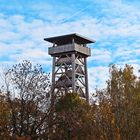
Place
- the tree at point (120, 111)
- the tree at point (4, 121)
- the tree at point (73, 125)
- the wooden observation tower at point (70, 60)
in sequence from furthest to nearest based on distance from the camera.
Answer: the wooden observation tower at point (70, 60)
the tree at point (73, 125)
the tree at point (4, 121)
the tree at point (120, 111)

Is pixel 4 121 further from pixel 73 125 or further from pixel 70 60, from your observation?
pixel 70 60

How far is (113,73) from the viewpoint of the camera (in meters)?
44.5

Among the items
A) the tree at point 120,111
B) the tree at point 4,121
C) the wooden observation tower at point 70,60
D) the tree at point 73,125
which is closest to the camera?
the tree at point 120,111

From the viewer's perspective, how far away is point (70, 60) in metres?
76.7

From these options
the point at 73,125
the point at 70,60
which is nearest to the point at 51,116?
the point at 73,125

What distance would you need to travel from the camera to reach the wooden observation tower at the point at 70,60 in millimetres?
75750

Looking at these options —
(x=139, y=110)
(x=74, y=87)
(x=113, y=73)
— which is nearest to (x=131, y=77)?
(x=113, y=73)

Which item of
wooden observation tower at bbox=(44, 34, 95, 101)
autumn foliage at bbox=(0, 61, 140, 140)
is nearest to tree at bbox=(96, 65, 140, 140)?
autumn foliage at bbox=(0, 61, 140, 140)

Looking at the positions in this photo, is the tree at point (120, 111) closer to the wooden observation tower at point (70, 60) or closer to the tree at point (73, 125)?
the tree at point (73, 125)

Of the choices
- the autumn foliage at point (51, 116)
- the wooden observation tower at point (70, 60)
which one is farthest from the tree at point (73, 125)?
the wooden observation tower at point (70, 60)

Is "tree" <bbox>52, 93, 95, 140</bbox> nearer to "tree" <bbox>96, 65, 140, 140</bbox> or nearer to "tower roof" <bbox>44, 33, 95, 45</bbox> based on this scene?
"tree" <bbox>96, 65, 140, 140</bbox>

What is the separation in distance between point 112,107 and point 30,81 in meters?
6.58

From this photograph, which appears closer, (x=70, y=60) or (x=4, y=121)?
(x=4, y=121)

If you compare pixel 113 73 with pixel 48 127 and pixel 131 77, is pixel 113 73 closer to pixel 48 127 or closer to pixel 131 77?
pixel 131 77
